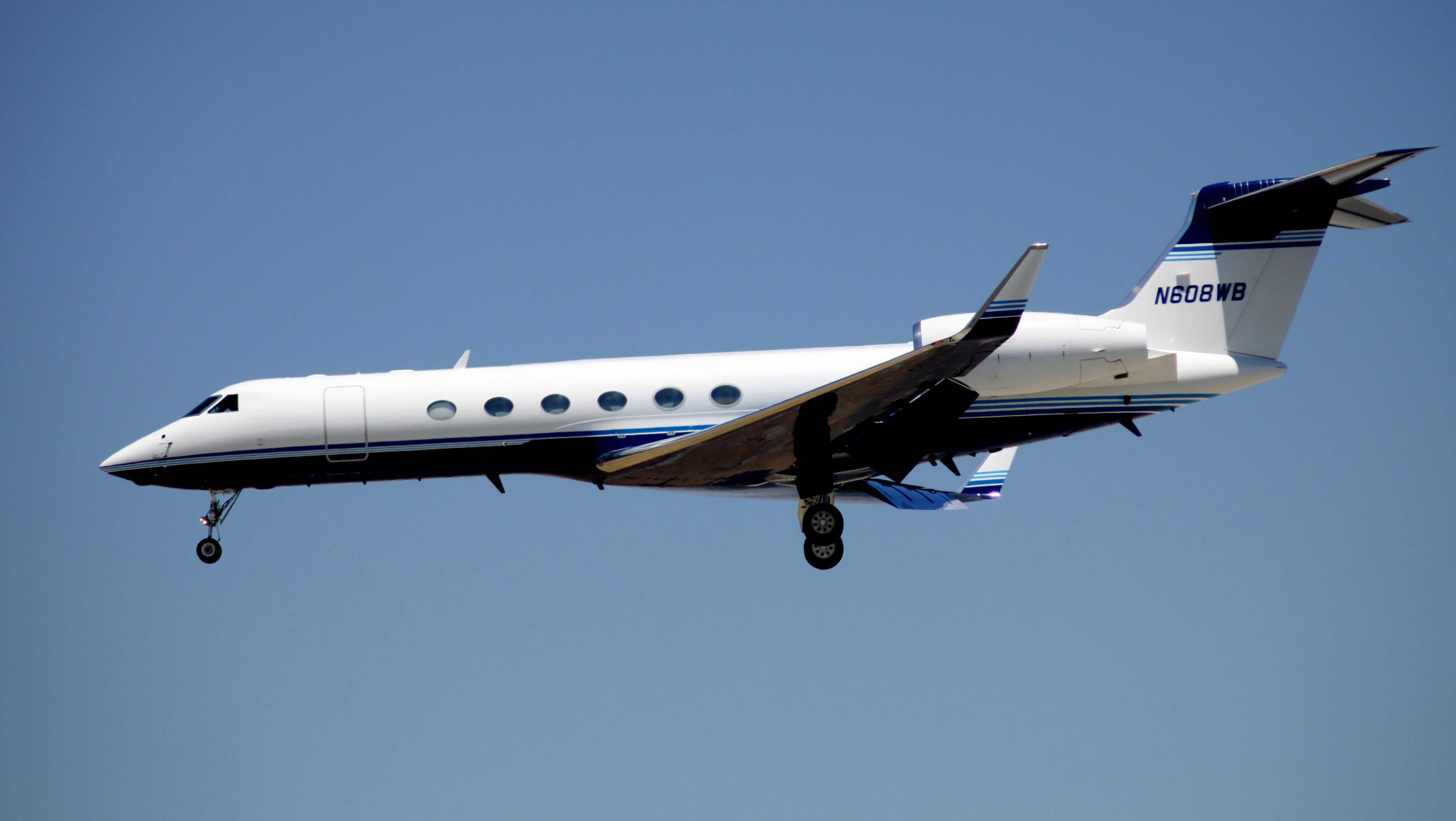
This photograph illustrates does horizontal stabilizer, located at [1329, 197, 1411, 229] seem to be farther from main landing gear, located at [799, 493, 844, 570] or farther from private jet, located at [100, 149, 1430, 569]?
main landing gear, located at [799, 493, 844, 570]

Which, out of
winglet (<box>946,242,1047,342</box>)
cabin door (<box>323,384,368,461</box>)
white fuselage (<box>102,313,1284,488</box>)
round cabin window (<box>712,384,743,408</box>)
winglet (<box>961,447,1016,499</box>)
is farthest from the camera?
winglet (<box>961,447,1016,499</box>)

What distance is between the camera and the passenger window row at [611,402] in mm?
19906

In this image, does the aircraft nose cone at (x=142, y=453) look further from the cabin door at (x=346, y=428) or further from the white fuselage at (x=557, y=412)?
the cabin door at (x=346, y=428)

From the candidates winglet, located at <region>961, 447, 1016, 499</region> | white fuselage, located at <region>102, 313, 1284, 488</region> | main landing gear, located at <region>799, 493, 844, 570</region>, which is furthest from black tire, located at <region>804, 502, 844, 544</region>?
winglet, located at <region>961, 447, 1016, 499</region>

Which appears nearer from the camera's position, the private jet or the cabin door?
the private jet

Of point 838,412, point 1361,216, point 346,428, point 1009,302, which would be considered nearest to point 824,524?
point 838,412

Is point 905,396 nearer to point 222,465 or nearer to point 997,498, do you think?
point 997,498

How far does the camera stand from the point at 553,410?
787 inches

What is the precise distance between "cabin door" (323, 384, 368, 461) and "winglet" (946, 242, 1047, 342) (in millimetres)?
8957

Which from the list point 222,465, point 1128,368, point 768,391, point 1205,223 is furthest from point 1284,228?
point 222,465

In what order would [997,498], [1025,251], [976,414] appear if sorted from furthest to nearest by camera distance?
[997,498], [976,414], [1025,251]

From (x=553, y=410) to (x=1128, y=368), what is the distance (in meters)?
8.23

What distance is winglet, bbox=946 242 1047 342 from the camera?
50.2 feet

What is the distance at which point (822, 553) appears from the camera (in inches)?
774
